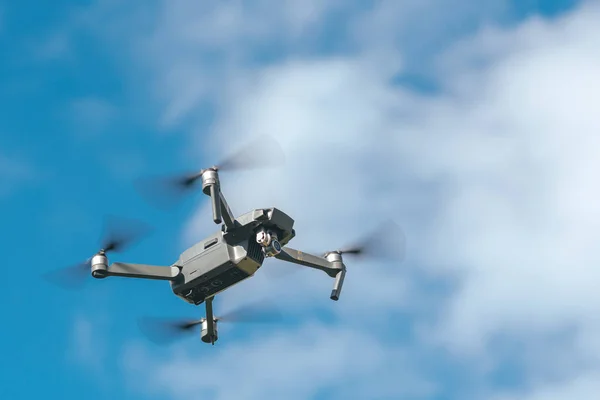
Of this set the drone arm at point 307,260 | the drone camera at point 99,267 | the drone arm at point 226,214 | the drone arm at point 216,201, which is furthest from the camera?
the drone arm at point 307,260

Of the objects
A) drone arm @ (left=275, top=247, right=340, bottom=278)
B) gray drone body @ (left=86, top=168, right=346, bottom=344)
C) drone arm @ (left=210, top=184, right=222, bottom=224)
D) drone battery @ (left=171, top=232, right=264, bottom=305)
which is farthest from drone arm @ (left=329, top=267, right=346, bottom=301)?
drone arm @ (left=210, top=184, right=222, bottom=224)

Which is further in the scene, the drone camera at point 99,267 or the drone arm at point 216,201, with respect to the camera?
the drone camera at point 99,267

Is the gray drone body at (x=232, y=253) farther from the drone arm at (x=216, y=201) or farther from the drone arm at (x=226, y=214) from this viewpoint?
the drone arm at (x=216, y=201)

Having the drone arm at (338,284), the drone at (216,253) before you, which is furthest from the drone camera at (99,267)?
the drone arm at (338,284)

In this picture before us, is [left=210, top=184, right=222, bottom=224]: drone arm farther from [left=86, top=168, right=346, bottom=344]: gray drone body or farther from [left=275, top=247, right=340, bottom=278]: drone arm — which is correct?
[left=275, top=247, right=340, bottom=278]: drone arm

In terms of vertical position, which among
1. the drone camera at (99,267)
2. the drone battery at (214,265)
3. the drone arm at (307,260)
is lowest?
the drone battery at (214,265)
